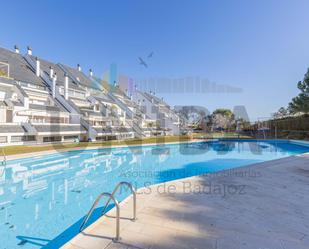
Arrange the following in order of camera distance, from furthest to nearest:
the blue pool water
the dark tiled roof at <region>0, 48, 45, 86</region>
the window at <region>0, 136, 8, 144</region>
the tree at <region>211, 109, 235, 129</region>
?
the tree at <region>211, 109, 235, 129</region> → the dark tiled roof at <region>0, 48, 45, 86</region> → the window at <region>0, 136, 8, 144</region> → the blue pool water

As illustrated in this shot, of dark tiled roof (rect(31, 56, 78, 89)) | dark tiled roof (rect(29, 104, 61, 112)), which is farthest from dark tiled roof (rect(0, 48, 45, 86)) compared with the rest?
dark tiled roof (rect(29, 104, 61, 112))

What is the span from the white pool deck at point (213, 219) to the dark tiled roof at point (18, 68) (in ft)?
74.2

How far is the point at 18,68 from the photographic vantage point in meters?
22.7

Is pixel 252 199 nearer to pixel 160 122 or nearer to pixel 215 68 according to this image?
pixel 215 68

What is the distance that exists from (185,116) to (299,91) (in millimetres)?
32657

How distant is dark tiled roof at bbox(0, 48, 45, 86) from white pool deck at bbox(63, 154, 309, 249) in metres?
22.6

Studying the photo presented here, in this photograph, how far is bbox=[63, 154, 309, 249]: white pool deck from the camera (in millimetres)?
3189

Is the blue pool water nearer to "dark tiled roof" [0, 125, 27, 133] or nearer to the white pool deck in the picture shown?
the white pool deck

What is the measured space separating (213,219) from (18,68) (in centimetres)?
2714

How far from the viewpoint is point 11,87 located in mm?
18594

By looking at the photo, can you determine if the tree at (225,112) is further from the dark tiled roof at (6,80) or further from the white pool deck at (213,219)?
the white pool deck at (213,219)

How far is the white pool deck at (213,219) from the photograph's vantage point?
10.5ft

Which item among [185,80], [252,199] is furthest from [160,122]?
[252,199]

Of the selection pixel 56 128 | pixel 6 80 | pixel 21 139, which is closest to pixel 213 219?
pixel 21 139
